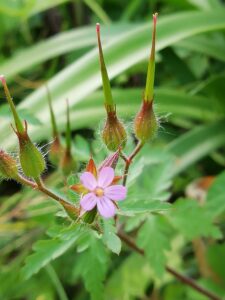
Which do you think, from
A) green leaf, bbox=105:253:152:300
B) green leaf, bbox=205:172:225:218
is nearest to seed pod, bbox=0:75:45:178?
green leaf, bbox=205:172:225:218

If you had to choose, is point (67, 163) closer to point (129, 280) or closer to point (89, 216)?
point (89, 216)

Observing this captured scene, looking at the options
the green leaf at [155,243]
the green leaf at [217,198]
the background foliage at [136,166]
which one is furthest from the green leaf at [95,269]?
the green leaf at [217,198]

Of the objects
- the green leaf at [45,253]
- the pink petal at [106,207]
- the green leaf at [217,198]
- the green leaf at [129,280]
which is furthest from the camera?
the green leaf at [129,280]

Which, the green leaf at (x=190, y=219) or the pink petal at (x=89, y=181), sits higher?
the pink petal at (x=89, y=181)

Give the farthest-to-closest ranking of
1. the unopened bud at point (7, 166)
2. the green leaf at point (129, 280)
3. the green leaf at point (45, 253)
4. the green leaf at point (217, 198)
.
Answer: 1. the green leaf at point (129, 280)
2. the green leaf at point (217, 198)
3. the green leaf at point (45, 253)
4. the unopened bud at point (7, 166)

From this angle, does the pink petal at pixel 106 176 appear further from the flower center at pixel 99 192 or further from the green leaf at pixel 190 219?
the green leaf at pixel 190 219

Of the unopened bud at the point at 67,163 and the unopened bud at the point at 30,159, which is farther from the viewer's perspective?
the unopened bud at the point at 67,163

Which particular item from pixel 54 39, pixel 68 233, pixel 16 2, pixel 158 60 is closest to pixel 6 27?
pixel 16 2

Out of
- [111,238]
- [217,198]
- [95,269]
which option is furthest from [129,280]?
[111,238]

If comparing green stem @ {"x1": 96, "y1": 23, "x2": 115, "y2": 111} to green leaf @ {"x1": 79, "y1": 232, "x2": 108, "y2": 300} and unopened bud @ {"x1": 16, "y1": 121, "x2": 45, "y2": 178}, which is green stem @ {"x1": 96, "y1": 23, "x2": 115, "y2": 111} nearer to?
unopened bud @ {"x1": 16, "y1": 121, "x2": 45, "y2": 178}
